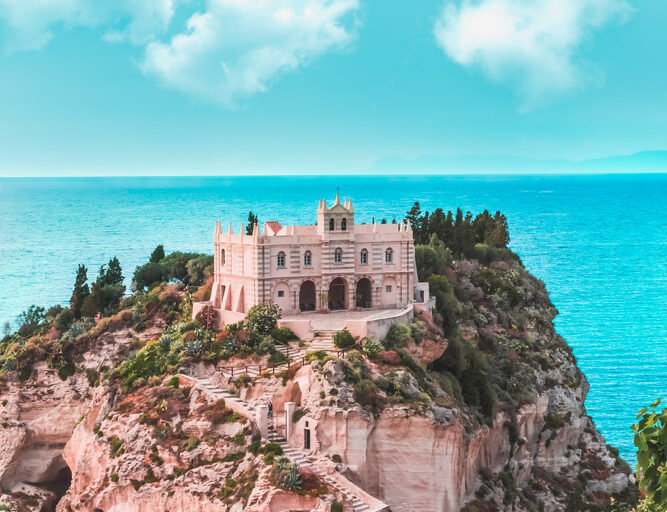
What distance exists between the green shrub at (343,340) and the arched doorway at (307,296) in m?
11.0

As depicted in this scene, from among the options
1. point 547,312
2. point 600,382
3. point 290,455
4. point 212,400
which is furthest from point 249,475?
point 600,382

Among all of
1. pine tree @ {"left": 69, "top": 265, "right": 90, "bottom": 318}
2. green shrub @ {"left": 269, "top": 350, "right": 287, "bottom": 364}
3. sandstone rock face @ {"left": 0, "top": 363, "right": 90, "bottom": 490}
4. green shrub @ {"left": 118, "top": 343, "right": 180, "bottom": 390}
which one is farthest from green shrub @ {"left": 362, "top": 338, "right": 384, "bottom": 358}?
pine tree @ {"left": 69, "top": 265, "right": 90, "bottom": 318}

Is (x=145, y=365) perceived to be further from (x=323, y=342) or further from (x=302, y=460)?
(x=302, y=460)

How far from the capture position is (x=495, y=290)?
93.0 metres

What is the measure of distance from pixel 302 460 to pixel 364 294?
23.8 metres

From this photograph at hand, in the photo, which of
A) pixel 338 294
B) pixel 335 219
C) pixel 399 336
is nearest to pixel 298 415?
pixel 399 336

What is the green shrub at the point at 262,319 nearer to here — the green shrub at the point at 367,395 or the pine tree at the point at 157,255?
the green shrub at the point at 367,395

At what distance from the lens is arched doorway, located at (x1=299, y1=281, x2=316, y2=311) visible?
242ft

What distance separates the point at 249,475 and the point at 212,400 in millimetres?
7559

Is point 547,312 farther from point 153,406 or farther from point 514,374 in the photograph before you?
point 153,406

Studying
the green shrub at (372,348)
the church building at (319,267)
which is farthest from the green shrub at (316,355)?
the church building at (319,267)

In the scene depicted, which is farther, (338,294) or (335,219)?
(338,294)

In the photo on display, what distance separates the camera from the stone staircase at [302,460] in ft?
169

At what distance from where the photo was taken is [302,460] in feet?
178
